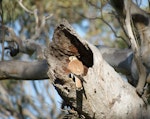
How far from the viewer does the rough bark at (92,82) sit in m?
2.67

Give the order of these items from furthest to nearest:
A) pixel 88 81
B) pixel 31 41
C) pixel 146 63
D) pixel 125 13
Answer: pixel 31 41 < pixel 146 63 < pixel 125 13 < pixel 88 81

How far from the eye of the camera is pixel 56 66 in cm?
273

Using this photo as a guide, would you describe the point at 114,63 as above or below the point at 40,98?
above

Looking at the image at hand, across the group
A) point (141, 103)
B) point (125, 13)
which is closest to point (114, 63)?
point (125, 13)

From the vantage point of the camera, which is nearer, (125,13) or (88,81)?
(88,81)

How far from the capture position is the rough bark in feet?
8.77

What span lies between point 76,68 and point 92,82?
0.15 metres

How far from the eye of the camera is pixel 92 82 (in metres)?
2.65

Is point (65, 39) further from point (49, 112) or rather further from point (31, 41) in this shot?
point (49, 112)

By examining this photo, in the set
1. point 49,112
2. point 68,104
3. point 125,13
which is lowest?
point 49,112

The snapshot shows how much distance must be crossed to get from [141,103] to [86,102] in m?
0.37

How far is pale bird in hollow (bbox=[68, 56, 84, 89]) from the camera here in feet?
8.57

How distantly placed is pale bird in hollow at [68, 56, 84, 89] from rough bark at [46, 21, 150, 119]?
0.03 m

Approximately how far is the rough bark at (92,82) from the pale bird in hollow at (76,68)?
28mm
